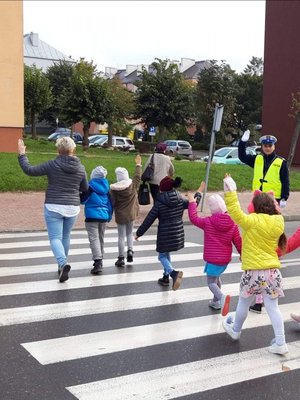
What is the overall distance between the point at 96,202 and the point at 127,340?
2907 mm

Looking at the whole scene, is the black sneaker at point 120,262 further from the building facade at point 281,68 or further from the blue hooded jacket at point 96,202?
the building facade at point 281,68

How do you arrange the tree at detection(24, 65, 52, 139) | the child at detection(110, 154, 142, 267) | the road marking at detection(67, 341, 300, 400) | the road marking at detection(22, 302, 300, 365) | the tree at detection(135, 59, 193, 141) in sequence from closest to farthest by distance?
1. the road marking at detection(67, 341, 300, 400)
2. the road marking at detection(22, 302, 300, 365)
3. the child at detection(110, 154, 142, 267)
4. the tree at detection(135, 59, 193, 141)
5. the tree at detection(24, 65, 52, 139)

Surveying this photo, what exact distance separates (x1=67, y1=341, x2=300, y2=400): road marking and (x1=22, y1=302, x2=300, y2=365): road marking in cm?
55

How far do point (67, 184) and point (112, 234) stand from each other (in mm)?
4575

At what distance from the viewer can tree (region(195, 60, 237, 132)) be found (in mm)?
53875

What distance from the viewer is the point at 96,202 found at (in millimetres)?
7676

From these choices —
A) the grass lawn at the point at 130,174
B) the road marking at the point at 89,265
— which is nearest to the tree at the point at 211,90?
the grass lawn at the point at 130,174

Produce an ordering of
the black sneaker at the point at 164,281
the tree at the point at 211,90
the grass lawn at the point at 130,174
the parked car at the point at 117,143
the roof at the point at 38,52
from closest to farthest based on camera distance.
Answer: the black sneaker at the point at 164,281
the grass lawn at the point at 130,174
the parked car at the point at 117,143
the tree at the point at 211,90
the roof at the point at 38,52

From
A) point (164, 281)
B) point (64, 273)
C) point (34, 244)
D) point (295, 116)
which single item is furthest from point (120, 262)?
point (295, 116)

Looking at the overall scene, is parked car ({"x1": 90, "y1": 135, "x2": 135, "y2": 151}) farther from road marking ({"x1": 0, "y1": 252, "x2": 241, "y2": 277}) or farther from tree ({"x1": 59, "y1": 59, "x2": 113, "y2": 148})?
road marking ({"x1": 0, "y1": 252, "x2": 241, "y2": 277})

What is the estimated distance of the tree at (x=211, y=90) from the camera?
2121 inches

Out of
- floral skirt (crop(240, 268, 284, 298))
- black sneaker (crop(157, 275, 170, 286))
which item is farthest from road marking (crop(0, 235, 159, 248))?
floral skirt (crop(240, 268, 284, 298))

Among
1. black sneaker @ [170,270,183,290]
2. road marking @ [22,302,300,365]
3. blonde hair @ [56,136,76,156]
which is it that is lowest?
road marking @ [22,302,300,365]

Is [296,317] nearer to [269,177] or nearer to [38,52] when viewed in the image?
[269,177]
